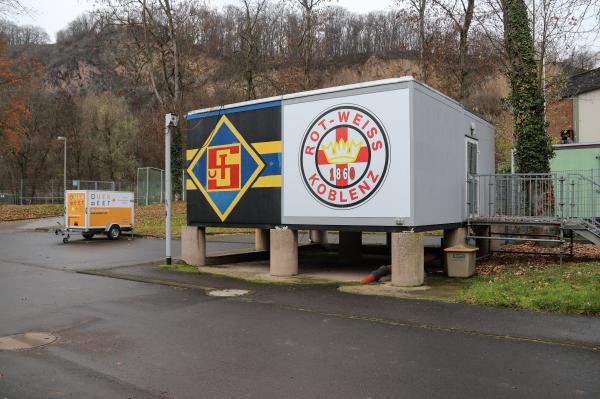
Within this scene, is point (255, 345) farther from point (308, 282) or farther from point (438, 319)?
point (308, 282)

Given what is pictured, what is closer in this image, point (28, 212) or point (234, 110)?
point (234, 110)

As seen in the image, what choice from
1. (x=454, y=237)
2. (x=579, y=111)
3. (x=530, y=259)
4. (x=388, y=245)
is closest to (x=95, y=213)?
(x=388, y=245)

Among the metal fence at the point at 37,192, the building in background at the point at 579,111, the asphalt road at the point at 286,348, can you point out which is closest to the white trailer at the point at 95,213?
the asphalt road at the point at 286,348

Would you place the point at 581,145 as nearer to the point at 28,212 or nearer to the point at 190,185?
the point at 190,185

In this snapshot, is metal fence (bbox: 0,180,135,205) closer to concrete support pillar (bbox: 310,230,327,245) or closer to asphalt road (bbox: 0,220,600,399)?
concrete support pillar (bbox: 310,230,327,245)

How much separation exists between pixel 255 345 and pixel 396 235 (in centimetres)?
495

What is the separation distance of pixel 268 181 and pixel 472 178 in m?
5.52

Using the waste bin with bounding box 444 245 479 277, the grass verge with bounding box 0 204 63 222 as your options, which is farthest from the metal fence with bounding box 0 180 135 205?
the waste bin with bounding box 444 245 479 277

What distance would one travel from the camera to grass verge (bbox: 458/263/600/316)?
27.1 ft

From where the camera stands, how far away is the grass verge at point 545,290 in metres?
8.27

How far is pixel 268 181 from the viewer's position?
12922mm

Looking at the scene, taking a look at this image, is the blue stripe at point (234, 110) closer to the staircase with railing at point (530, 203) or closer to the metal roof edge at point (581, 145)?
the staircase with railing at point (530, 203)

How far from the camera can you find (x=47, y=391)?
4883 mm

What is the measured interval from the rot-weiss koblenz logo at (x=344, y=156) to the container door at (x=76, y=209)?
1497 cm
